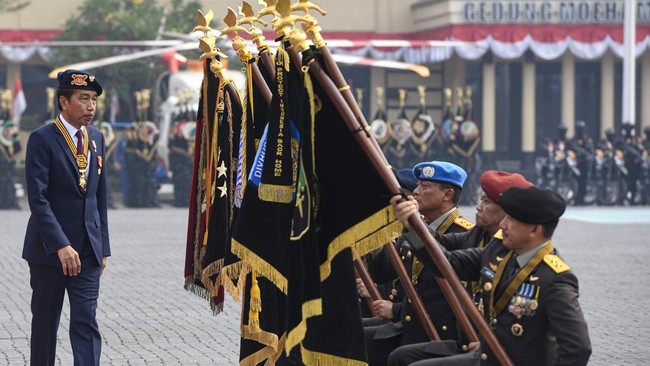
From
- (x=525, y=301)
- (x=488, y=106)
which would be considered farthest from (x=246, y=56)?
(x=488, y=106)

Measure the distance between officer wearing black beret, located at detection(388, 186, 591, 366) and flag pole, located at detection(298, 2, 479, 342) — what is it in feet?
0.46

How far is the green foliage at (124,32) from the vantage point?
119 feet

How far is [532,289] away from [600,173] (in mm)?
24271

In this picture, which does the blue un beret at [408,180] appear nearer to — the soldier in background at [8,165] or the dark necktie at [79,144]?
the dark necktie at [79,144]

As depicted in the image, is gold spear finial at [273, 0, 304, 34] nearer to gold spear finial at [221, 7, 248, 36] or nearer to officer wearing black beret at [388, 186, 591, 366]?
officer wearing black beret at [388, 186, 591, 366]

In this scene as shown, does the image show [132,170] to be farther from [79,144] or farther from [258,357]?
[258,357]

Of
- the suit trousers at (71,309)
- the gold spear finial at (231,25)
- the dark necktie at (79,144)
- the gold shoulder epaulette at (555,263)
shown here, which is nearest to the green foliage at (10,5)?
the gold spear finial at (231,25)

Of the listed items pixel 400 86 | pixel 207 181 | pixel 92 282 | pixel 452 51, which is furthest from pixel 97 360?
pixel 400 86

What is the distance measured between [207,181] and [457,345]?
205 centimetres

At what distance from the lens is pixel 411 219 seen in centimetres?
559

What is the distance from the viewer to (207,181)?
7.74 m

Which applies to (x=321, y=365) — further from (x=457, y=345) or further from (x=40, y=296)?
(x=40, y=296)

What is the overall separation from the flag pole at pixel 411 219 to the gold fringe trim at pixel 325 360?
1.77 ft

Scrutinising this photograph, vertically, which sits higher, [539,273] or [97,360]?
[539,273]
